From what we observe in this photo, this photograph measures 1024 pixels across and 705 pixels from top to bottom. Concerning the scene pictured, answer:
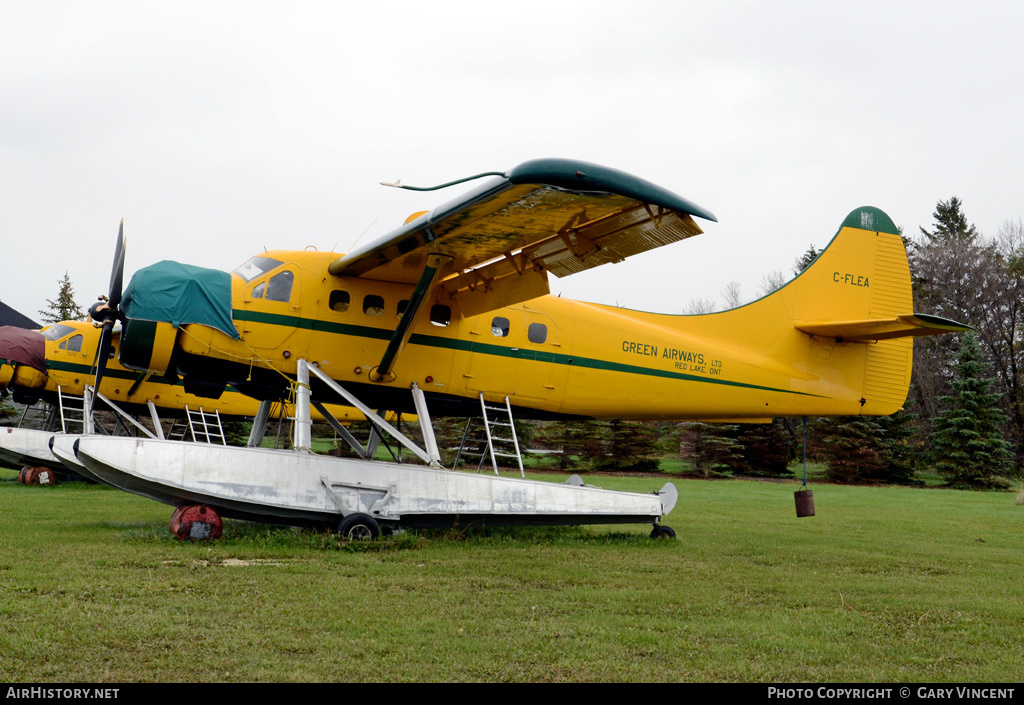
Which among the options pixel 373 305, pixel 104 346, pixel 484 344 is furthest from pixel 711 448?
pixel 104 346

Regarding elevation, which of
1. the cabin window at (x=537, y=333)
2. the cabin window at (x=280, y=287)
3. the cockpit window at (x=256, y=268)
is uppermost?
the cockpit window at (x=256, y=268)

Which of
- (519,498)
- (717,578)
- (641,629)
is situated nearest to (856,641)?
(641,629)

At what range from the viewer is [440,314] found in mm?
10672

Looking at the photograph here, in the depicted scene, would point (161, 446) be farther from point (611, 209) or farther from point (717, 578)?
point (717, 578)

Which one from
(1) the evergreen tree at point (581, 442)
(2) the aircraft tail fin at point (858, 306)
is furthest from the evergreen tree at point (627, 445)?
(2) the aircraft tail fin at point (858, 306)

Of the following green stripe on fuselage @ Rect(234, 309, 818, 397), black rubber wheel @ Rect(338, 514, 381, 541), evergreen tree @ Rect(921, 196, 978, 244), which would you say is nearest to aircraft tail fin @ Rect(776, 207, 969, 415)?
green stripe on fuselage @ Rect(234, 309, 818, 397)

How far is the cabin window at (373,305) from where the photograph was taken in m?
10.2

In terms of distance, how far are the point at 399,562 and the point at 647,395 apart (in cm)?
506

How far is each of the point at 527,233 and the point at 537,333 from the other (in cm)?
275

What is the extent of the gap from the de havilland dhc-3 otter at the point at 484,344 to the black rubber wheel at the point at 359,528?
0.03m

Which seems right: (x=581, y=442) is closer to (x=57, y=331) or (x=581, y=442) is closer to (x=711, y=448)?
(x=711, y=448)

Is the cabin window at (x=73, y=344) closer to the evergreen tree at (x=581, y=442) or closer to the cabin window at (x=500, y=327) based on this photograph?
the cabin window at (x=500, y=327)

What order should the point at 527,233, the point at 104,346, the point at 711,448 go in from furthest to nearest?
the point at 711,448 → the point at 104,346 → the point at 527,233

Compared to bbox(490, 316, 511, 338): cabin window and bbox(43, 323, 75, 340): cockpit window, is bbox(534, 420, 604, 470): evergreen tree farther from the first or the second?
bbox(490, 316, 511, 338): cabin window
